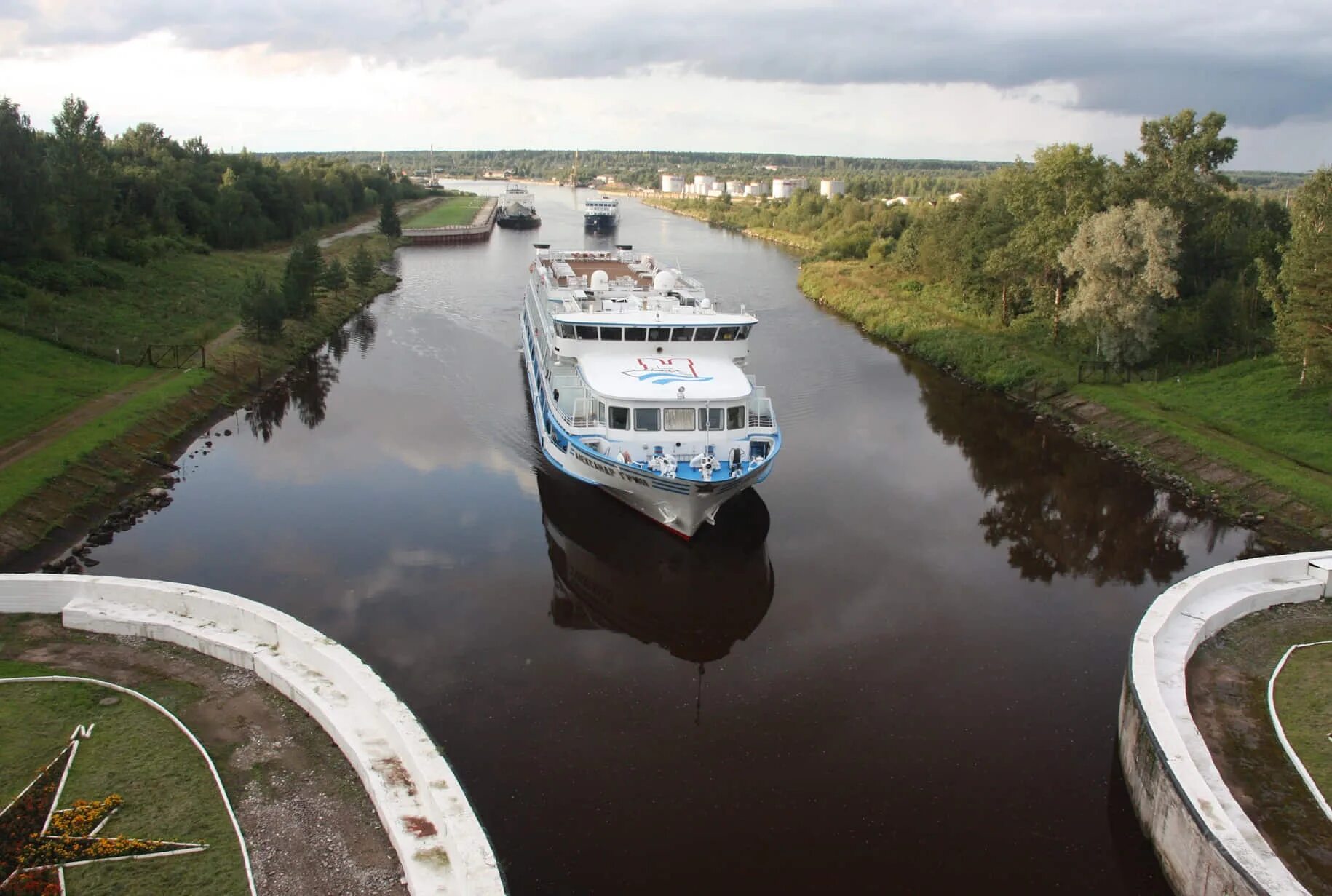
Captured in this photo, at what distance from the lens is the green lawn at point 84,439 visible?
2625 cm

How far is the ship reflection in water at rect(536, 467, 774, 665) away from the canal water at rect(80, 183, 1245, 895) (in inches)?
3.9

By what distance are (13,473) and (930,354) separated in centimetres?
4408

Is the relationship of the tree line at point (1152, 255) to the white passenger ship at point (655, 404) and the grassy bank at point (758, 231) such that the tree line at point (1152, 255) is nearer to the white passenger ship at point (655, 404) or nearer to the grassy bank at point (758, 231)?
the white passenger ship at point (655, 404)

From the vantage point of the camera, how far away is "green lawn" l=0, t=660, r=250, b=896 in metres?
11.8

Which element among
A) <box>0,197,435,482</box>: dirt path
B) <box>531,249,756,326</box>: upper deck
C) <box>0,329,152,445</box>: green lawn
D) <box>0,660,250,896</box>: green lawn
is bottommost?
<box>0,660,250,896</box>: green lawn

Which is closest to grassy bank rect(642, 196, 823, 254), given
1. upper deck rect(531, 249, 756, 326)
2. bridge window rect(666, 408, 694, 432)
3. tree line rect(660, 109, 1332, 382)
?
tree line rect(660, 109, 1332, 382)

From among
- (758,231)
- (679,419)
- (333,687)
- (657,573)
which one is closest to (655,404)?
(679,419)

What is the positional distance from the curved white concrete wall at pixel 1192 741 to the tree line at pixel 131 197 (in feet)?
164

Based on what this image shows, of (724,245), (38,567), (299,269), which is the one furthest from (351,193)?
(38,567)

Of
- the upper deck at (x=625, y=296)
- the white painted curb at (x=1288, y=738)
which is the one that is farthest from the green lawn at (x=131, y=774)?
the upper deck at (x=625, y=296)

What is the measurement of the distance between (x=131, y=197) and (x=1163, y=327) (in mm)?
69514

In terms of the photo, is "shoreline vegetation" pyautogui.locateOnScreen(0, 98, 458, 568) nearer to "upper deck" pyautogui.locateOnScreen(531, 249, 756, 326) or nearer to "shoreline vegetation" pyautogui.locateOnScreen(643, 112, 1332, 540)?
"upper deck" pyautogui.locateOnScreen(531, 249, 756, 326)

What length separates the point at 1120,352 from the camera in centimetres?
4453

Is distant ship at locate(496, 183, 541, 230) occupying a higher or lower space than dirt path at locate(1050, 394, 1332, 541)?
higher
